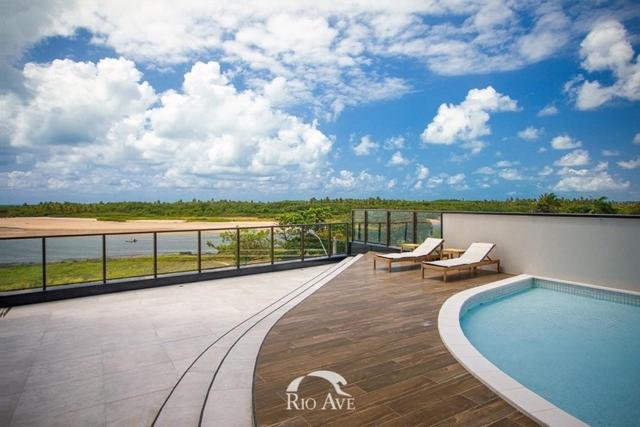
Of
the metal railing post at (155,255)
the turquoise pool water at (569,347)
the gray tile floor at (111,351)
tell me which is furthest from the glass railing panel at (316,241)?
the turquoise pool water at (569,347)

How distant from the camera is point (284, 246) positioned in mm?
9945

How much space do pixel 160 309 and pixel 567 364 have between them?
5.35 meters

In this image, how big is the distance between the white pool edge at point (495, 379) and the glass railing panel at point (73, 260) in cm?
591

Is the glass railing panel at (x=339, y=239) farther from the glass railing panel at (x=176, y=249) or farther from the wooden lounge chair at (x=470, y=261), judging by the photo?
the glass railing panel at (x=176, y=249)

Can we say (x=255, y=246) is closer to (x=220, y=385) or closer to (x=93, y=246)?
(x=93, y=246)

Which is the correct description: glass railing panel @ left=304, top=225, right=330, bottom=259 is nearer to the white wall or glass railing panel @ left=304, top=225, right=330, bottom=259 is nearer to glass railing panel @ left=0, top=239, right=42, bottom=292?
the white wall

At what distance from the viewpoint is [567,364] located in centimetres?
402

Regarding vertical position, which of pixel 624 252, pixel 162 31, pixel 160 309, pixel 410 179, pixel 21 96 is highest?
pixel 162 31

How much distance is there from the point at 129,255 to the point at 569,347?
301 inches

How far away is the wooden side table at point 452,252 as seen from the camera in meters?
8.48

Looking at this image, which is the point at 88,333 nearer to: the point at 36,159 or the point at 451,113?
the point at 36,159

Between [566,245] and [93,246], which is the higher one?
[566,245]

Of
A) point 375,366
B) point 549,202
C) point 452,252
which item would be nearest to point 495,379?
point 375,366

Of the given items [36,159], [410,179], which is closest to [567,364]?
[410,179]
